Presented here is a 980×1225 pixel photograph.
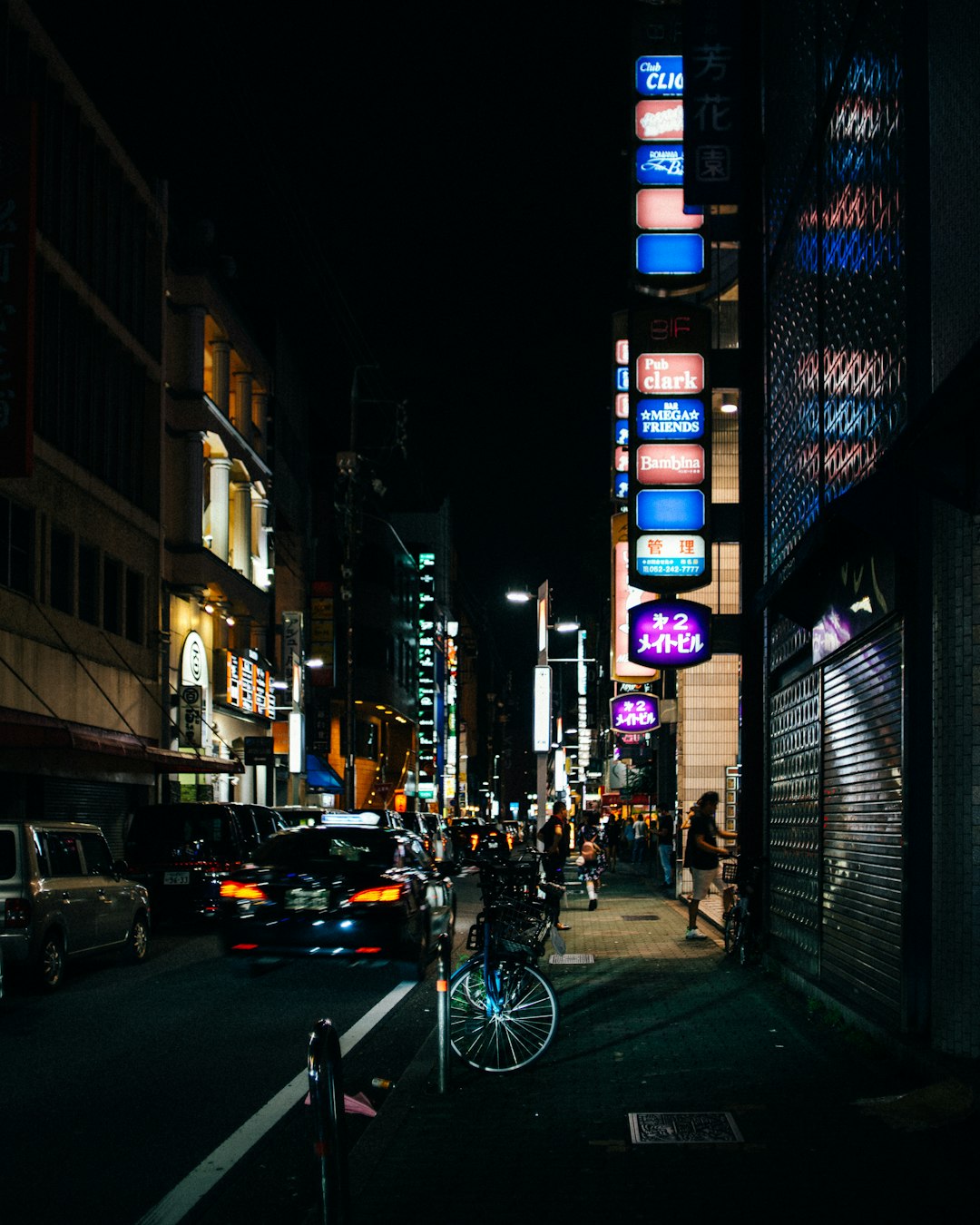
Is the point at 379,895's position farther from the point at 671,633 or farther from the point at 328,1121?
the point at 328,1121

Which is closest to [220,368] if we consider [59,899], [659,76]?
[659,76]

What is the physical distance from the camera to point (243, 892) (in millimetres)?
15422

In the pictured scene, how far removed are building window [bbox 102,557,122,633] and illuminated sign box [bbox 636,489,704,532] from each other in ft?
55.0

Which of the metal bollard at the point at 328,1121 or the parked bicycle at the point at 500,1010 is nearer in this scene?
the metal bollard at the point at 328,1121

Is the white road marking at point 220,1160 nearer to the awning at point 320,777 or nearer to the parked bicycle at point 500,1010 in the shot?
the parked bicycle at point 500,1010

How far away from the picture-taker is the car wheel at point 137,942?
17.3 meters

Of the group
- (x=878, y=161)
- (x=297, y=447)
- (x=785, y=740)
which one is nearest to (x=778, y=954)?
(x=785, y=740)

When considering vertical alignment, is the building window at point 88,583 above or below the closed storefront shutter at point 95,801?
above

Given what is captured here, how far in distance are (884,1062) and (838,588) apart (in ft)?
12.8

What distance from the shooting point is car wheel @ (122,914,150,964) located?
56.9 ft

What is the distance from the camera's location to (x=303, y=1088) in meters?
9.34

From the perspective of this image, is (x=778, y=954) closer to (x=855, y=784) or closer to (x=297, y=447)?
(x=855, y=784)

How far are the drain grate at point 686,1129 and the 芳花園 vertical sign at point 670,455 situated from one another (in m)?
12.3

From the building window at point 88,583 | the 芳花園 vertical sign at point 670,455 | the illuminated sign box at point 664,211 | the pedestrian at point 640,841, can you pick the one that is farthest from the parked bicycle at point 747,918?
the pedestrian at point 640,841
